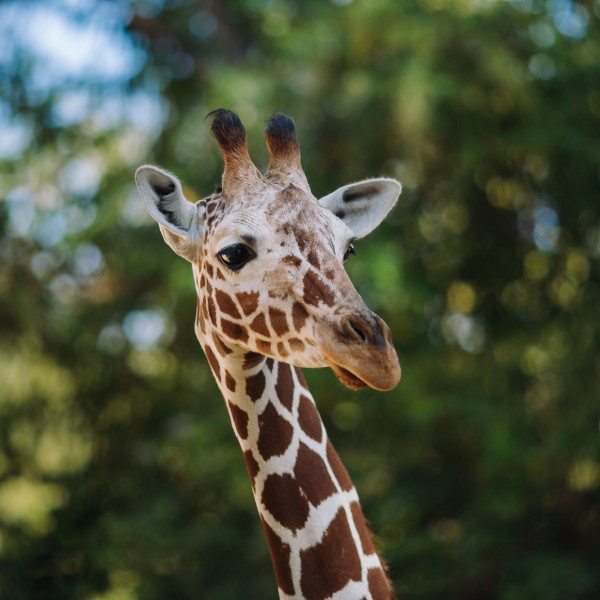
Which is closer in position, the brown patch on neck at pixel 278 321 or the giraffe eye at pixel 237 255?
the brown patch on neck at pixel 278 321

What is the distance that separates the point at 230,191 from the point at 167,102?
979 cm

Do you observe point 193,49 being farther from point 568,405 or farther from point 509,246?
point 568,405

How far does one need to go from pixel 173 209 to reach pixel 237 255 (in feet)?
1.59

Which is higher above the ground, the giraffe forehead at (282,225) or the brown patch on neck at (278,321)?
the giraffe forehead at (282,225)

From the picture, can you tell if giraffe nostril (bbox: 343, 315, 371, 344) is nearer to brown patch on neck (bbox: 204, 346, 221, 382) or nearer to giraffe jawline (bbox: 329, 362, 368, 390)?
giraffe jawline (bbox: 329, 362, 368, 390)

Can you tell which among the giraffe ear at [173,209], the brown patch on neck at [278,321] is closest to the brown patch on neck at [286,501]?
the brown patch on neck at [278,321]

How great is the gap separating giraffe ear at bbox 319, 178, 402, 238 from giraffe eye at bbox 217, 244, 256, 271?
722mm

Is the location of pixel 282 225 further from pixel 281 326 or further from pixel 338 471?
pixel 338 471

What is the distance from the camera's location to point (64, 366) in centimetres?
1248

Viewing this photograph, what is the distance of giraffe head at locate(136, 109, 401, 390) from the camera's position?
283 centimetres

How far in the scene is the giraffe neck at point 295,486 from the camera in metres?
3.18

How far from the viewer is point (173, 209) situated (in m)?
3.55

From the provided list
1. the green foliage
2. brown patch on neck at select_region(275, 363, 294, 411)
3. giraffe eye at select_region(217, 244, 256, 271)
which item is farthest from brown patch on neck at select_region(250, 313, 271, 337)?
the green foliage

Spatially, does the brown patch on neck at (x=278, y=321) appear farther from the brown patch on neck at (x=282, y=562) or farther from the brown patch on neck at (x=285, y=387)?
the brown patch on neck at (x=282, y=562)
